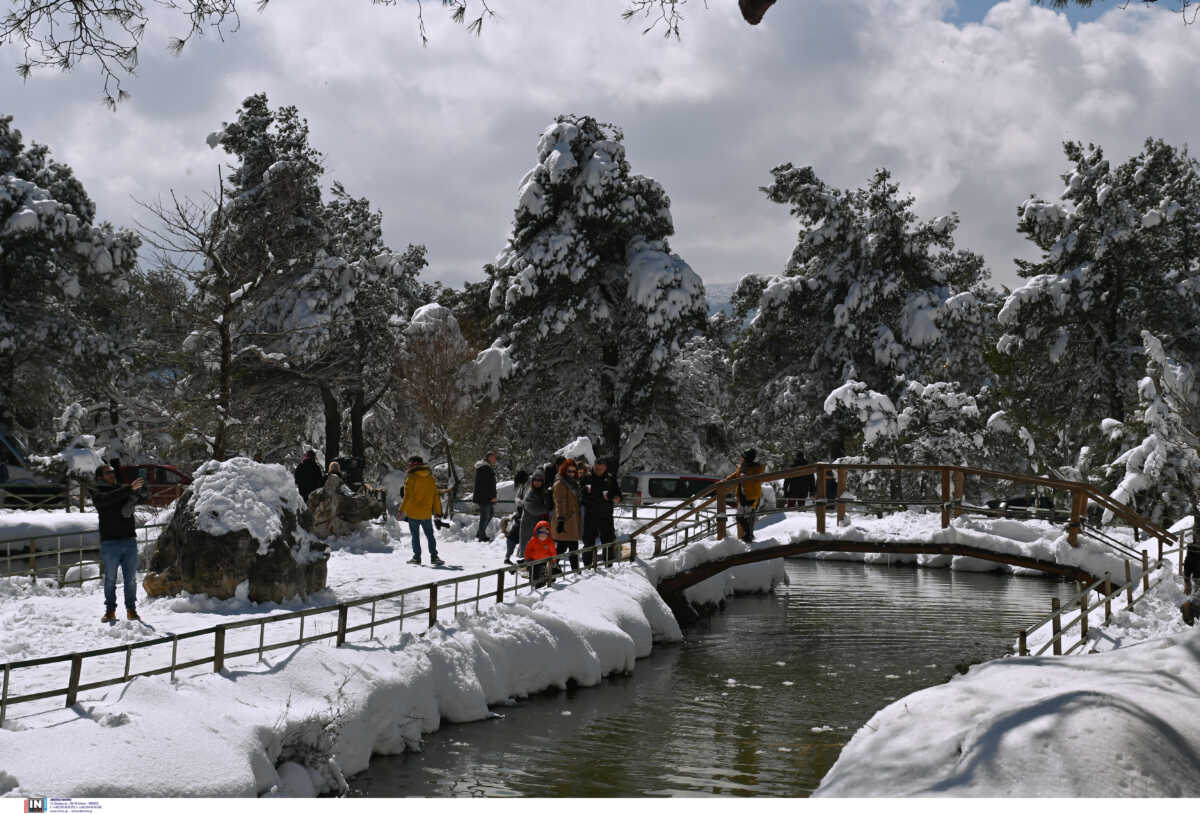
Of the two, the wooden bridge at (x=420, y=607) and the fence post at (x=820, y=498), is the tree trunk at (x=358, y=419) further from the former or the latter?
the fence post at (x=820, y=498)

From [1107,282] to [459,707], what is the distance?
27815 mm

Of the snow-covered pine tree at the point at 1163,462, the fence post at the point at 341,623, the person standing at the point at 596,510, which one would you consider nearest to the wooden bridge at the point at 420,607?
the fence post at the point at 341,623

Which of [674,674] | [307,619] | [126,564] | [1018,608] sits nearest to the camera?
[126,564]

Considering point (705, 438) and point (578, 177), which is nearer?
point (578, 177)

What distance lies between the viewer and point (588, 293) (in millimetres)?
35750

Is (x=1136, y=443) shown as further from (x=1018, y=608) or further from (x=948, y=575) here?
(x=1018, y=608)

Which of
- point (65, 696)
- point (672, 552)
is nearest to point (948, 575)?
point (672, 552)

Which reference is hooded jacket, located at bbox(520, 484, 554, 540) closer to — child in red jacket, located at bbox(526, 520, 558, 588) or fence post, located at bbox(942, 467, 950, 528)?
child in red jacket, located at bbox(526, 520, 558, 588)

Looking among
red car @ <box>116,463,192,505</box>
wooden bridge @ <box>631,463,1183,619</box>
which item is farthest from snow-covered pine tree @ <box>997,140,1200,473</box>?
red car @ <box>116,463,192,505</box>

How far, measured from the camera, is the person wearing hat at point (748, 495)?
64.1 feet

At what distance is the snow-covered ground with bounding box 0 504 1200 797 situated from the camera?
6344 millimetres

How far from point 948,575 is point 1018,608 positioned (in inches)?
216

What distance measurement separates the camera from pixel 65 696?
29.3ft

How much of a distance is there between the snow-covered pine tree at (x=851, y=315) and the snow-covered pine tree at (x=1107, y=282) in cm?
255
